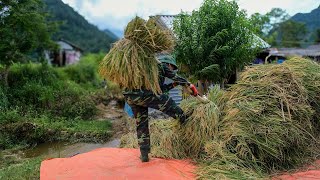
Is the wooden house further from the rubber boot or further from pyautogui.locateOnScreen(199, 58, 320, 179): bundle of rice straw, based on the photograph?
pyautogui.locateOnScreen(199, 58, 320, 179): bundle of rice straw

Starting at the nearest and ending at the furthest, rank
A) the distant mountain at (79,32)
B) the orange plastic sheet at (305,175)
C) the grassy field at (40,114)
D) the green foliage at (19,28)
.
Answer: the orange plastic sheet at (305,175)
the grassy field at (40,114)
the green foliage at (19,28)
the distant mountain at (79,32)

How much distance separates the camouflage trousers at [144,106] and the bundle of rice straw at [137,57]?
10 centimetres

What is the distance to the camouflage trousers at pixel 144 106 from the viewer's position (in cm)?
401

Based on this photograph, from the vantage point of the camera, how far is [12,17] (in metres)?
10.3

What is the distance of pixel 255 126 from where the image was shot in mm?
3902

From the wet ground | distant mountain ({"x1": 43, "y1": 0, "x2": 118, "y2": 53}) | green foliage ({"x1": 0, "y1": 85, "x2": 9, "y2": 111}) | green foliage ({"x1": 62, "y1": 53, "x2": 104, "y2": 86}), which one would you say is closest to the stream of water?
the wet ground

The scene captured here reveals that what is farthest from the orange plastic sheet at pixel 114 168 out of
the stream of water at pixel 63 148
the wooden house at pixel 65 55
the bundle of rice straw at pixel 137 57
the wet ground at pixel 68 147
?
the wooden house at pixel 65 55

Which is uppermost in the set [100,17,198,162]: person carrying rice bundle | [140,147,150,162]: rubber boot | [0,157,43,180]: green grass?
[100,17,198,162]: person carrying rice bundle

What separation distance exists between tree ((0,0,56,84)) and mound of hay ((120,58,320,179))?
7.50 m

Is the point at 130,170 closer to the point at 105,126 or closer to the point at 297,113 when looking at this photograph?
the point at 297,113

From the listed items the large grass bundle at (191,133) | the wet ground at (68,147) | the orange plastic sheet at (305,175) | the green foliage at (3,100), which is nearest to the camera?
the orange plastic sheet at (305,175)

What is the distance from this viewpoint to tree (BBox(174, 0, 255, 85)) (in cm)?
668

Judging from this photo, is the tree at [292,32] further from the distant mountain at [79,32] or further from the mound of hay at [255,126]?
the mound of hay at [255,126]

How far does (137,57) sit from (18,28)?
8091mm
